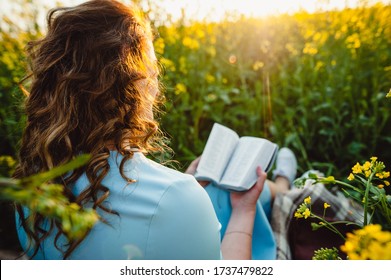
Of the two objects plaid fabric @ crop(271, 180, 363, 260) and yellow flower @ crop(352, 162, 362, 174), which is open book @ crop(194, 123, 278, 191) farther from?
yellow flower @ crop(352, 162, 362, 174)

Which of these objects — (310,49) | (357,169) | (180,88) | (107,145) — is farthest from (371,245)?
(310,49)

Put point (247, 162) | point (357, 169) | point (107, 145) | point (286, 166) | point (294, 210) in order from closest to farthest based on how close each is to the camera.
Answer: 1. point (357, 169)
2. point (107, 145)
3. point (247, 162)
4. point (294, 210)
5. point (286, 166)

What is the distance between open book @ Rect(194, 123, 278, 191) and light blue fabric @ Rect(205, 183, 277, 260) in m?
0.05

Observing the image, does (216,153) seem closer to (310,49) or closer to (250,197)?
(250,197)

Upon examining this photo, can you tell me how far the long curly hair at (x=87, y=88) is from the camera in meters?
1.07

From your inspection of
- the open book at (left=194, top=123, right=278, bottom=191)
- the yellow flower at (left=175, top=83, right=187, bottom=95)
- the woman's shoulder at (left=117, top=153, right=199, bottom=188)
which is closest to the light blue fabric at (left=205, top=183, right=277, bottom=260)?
the open book at (left=194, top=123, right=278, bottom=191)

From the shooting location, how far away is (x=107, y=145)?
108cm

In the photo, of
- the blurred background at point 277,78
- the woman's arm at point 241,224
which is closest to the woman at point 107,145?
the woman's arm at point 241,224

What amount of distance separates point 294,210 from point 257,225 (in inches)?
9.5

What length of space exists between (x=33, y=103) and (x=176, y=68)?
1559 mm

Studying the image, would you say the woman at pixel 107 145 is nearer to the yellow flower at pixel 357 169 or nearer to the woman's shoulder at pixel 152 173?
the woman's shoulder at pixel 152 173

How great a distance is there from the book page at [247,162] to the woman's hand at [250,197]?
0.02 metres
